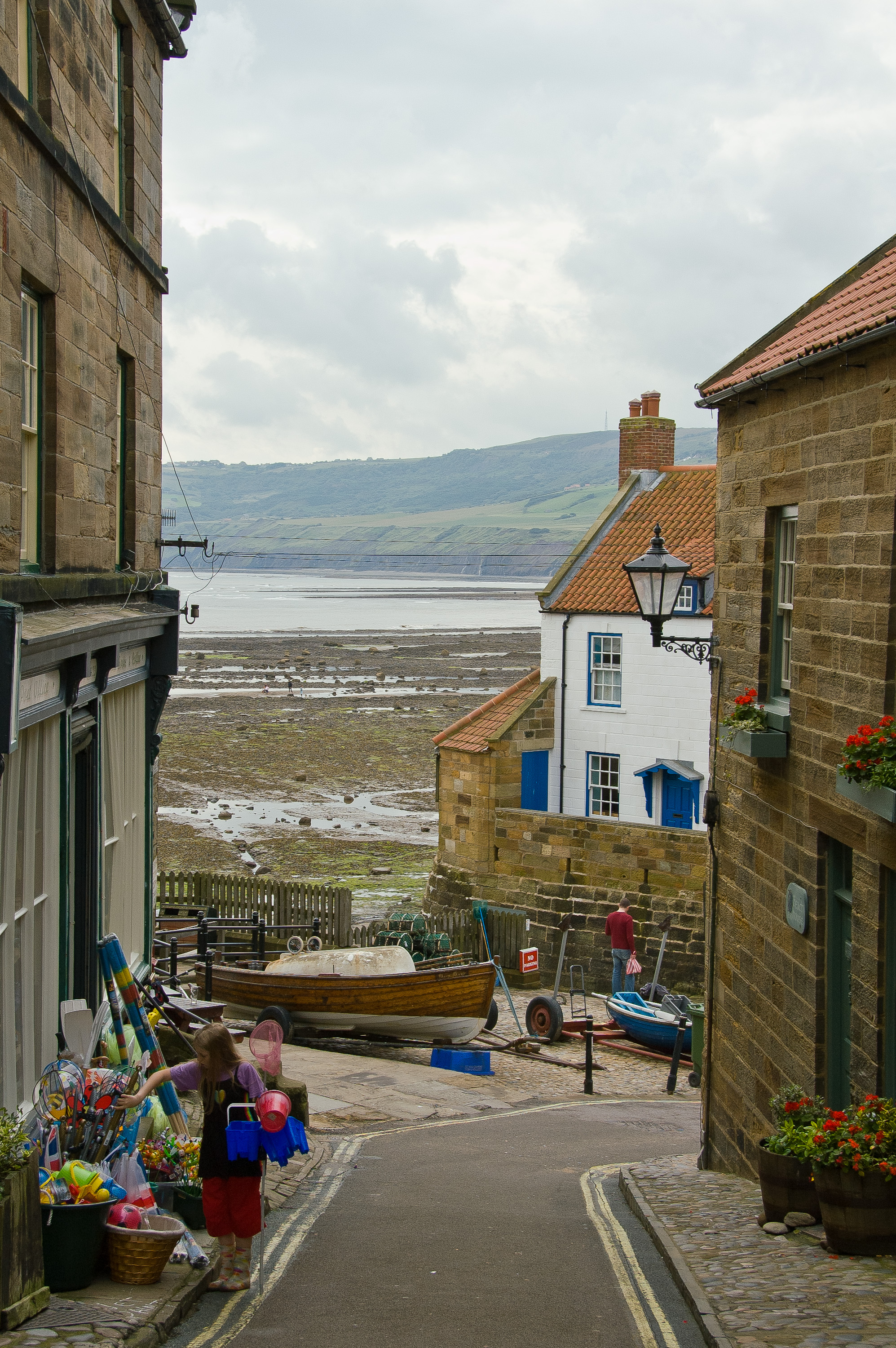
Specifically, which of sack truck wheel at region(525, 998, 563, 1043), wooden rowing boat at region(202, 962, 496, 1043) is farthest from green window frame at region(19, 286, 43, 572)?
sack truck wheel at region(525, 998, 563, 1043)

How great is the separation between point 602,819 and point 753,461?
15.5 meters

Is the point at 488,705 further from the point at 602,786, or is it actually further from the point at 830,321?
the point at 830,321

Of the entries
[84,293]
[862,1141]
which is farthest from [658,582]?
[862,1141]

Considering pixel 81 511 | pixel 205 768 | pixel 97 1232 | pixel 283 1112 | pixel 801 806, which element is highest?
pixel 81 511

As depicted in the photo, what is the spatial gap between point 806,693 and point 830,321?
9.16ft

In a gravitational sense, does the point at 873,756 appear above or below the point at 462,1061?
above

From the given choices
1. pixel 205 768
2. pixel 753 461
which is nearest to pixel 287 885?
pixel 753 461

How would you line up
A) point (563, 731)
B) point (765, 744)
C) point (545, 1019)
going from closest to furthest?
1. point (765, 744)
2. point (545, 1019)
3. point (563, 731)

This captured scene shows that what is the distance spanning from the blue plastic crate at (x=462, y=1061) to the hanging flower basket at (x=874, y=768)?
1081 cm

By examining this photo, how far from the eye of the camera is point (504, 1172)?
10.9 metres

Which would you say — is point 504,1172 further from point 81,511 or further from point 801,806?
point 81,511

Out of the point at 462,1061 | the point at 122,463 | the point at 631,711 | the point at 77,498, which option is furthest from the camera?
the point at 631,711

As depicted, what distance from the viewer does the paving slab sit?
603 cm

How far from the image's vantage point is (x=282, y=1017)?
1677 centimetres
